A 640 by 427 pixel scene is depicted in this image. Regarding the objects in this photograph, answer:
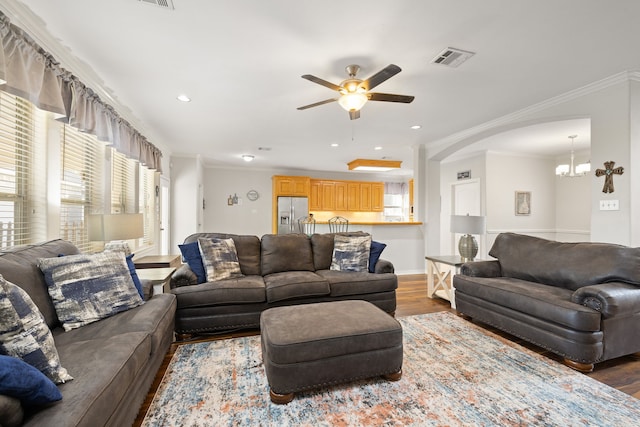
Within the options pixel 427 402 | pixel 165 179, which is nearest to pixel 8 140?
pixel 427 402

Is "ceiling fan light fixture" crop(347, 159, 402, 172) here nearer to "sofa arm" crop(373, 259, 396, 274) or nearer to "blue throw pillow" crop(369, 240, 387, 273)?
"blue throw pillow" crop(369, 240, 387, 273)

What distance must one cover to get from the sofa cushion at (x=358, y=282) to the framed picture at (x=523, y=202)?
179 inches

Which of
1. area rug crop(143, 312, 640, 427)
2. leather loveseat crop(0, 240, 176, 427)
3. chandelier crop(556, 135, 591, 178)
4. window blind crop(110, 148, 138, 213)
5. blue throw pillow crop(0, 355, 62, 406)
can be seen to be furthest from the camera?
chandelier crop(556, 135, 591, 178)

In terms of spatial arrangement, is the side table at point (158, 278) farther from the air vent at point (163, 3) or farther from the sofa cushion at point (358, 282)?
the air vent at point (163, 3)

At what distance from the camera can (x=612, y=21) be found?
6.51 ft

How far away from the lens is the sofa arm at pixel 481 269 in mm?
3186

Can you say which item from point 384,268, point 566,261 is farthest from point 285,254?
point 566,261

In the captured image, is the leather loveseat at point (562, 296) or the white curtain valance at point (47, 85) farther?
the leather loveseat at point (562, 296)

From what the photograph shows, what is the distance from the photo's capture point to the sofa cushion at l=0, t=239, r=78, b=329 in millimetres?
1498

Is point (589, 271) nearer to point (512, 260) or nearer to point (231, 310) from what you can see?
point (512, 260)

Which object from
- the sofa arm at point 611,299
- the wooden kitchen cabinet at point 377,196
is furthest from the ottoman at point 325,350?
the wooden kitchen cabinet at point 377,196

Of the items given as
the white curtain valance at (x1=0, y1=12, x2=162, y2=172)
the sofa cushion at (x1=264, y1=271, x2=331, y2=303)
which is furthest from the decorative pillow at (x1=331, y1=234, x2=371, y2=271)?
the white curtain valance at (x1=0, y1=12, x2=162, y2=172)

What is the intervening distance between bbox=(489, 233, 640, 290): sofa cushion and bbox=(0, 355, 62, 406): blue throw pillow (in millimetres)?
3595

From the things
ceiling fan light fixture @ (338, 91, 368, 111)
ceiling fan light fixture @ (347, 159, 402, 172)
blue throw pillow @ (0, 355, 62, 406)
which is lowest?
blue throw pillow @ (0, 355, 62, 406)
